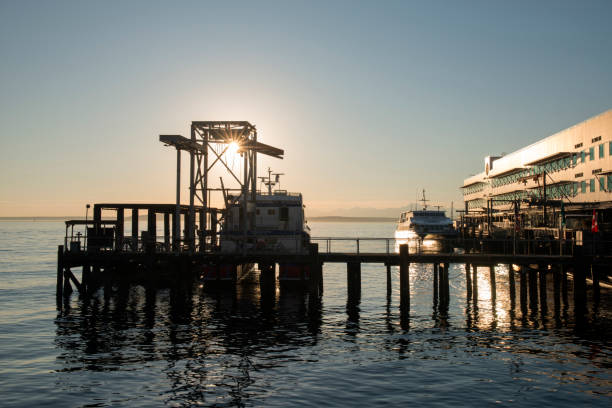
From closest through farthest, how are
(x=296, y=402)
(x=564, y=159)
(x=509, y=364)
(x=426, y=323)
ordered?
(x=296, y=402) → (x=509, y=364) → (x=426, y=323) → (x=564, y=159)

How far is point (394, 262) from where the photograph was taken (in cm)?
3147

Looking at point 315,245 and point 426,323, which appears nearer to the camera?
point 426,323

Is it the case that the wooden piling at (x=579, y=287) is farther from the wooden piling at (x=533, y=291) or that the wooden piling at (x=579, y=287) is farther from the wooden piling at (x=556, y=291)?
the wooden piling at (x=533, y=291)

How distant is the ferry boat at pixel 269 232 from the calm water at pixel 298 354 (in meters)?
3.25

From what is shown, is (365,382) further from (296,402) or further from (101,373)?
(101,373)

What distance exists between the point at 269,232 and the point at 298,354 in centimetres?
1655

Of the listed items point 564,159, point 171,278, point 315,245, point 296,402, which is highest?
point 564,159

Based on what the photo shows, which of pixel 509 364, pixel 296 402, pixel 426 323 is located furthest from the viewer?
pixel 426 323

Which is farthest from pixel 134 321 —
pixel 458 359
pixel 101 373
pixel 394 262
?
pixel 458 359

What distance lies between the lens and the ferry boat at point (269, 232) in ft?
117

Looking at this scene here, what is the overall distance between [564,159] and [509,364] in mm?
44178

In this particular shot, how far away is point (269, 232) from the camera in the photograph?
37344 mm

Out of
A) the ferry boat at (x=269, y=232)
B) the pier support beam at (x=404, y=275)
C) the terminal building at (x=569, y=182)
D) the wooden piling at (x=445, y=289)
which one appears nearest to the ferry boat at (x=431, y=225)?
the terminal building at (x=569, y=182)

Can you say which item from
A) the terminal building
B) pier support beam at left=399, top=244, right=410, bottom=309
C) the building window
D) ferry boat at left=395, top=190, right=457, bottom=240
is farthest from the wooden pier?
ferry boat at left=395, top=190, right=457, bottom=240
